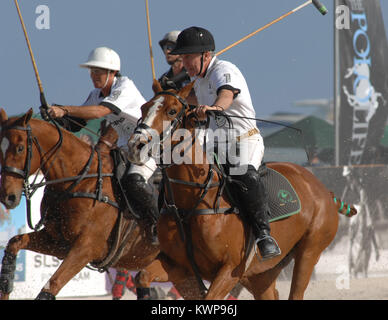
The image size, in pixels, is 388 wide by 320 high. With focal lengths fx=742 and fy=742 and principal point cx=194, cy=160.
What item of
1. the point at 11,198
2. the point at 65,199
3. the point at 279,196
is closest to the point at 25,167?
the point at 11,198

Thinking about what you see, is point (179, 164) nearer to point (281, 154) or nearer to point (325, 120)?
point (281, 154)

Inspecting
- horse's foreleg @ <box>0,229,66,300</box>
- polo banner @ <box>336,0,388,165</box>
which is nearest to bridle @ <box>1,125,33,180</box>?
horse's foreleg @ <box>0,229,66,300</box>

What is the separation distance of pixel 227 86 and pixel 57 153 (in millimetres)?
1608

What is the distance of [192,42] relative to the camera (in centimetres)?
483

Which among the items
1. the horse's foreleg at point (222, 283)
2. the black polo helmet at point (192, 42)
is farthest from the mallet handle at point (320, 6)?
the horse's foreleg at point (222, 283)

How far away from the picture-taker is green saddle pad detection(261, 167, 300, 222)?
5379 mm

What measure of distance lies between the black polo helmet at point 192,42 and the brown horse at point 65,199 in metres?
A: 1.36

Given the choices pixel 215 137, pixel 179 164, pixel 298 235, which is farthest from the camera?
pixel 298 235

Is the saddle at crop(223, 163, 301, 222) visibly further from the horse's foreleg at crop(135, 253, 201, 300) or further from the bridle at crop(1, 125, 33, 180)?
the bridle at crop(1, 125, 33, 180)

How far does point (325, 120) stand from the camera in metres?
11.4

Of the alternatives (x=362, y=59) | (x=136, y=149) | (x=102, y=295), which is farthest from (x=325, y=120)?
(x=136, y=149)

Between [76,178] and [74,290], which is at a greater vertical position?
[76,178]

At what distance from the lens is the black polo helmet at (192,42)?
15.9 feet

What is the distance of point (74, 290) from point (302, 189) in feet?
12.5
